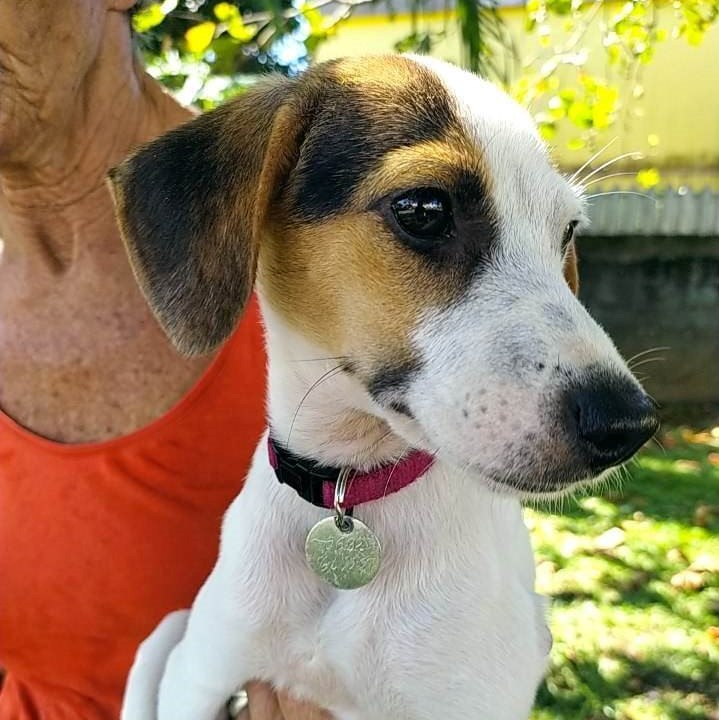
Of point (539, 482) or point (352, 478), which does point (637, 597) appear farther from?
point (539, 482)

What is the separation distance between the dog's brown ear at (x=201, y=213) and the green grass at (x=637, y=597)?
1.29 meters

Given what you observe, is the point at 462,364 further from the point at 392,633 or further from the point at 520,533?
the point at 520,533

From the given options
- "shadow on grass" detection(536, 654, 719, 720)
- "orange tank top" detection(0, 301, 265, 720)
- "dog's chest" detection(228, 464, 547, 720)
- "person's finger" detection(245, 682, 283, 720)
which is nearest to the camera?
"dog's chest" detection(228, 464, 547, 720)

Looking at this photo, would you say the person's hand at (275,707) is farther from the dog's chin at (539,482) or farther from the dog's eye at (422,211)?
the dog's eye at (422,211)

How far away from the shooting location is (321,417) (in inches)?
61.0

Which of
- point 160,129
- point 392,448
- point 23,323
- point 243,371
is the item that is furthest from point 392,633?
point 160,129

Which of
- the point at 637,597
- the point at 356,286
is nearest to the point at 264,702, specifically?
the point at 356,286

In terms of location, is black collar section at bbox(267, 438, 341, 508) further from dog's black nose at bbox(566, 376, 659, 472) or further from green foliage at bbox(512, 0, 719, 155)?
green foliage at bbox(512, 0, 719, 155)

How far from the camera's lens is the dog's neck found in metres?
1.51

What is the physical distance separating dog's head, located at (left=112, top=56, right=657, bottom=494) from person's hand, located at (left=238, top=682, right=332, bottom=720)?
0.55 m

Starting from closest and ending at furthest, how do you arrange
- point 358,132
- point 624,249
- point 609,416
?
point 609,416, point 358,132, point 624,249

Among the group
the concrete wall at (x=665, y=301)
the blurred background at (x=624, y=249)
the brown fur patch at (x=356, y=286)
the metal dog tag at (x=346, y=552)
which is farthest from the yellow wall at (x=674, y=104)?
the metal dog tag at (x=346, y=552)

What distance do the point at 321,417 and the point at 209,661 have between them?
18.4 inches

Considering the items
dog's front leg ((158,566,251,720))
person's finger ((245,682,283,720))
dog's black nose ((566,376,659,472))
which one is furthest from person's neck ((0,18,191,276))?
dog's black nose ((566,376,659,472))
